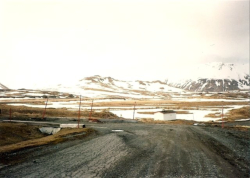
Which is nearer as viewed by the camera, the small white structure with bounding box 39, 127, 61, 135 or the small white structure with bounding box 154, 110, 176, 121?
the small white structure with bounding box 39, 127, 61, 135

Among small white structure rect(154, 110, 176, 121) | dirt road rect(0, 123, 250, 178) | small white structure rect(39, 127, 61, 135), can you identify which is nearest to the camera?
dirt road rect(0, 123, 250, 178)

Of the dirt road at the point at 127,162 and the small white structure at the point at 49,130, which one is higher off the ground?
the dirt road at the point at 127,162

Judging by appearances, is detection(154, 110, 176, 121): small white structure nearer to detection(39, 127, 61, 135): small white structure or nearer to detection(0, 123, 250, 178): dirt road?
detection(39, 127, 61, 135): small white structure

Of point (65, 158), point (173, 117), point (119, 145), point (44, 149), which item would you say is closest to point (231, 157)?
point (119, 145)

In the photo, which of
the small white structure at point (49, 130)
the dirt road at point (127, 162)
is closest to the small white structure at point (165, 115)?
the small white structure at point (49, 130)

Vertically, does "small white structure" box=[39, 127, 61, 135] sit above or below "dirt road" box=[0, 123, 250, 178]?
below

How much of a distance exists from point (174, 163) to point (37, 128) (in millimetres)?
21299

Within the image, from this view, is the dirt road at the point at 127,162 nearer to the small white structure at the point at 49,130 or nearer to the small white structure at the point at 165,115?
the small white structure at the point at 49,130

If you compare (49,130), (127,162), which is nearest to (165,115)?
(49,130)

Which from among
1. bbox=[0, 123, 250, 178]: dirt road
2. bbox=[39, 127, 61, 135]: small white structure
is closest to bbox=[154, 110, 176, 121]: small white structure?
bbox=[39, 127, 61, 135]: small white structure

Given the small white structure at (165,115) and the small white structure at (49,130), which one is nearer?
the small white structure at (49,130)

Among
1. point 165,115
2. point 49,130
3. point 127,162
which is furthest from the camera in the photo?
point 165,115

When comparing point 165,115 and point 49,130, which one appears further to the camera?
point 165,115

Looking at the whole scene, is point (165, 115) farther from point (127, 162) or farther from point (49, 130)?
point (127, 162)
